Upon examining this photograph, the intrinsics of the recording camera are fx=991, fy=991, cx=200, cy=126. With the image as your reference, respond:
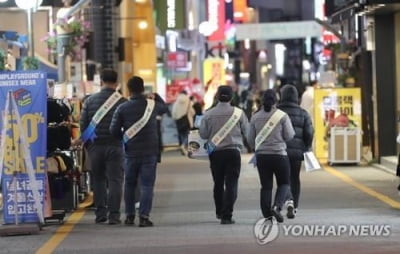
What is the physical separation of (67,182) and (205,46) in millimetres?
44622

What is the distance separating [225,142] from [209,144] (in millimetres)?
220

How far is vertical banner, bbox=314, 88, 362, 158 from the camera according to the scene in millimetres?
A: 23672

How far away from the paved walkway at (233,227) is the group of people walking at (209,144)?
1.15 feet

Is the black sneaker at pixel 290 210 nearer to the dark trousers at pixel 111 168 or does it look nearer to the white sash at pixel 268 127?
the white sash at pixel 268 127

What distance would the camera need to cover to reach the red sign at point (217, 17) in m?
48.8

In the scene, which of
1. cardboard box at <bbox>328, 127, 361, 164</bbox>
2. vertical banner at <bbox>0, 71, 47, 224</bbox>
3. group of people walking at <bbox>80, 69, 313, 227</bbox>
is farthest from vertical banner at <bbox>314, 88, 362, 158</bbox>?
vertical banner at <bbox>0, 71, 47, 224</bbox>

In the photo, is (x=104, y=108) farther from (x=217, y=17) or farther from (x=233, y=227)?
(x=217, y=17)

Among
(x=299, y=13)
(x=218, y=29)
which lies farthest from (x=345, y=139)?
(x=299, y=13)

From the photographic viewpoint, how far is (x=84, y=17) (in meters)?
30.8

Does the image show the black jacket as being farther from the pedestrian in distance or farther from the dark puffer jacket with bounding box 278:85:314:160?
the pedestrian in distance

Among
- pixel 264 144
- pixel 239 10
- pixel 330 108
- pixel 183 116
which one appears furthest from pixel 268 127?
pixel 239 10

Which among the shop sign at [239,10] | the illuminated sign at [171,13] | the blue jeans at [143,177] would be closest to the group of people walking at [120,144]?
the blue jeans at [143,177]

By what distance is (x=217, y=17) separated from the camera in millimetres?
49500

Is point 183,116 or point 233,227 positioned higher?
point 183,116
